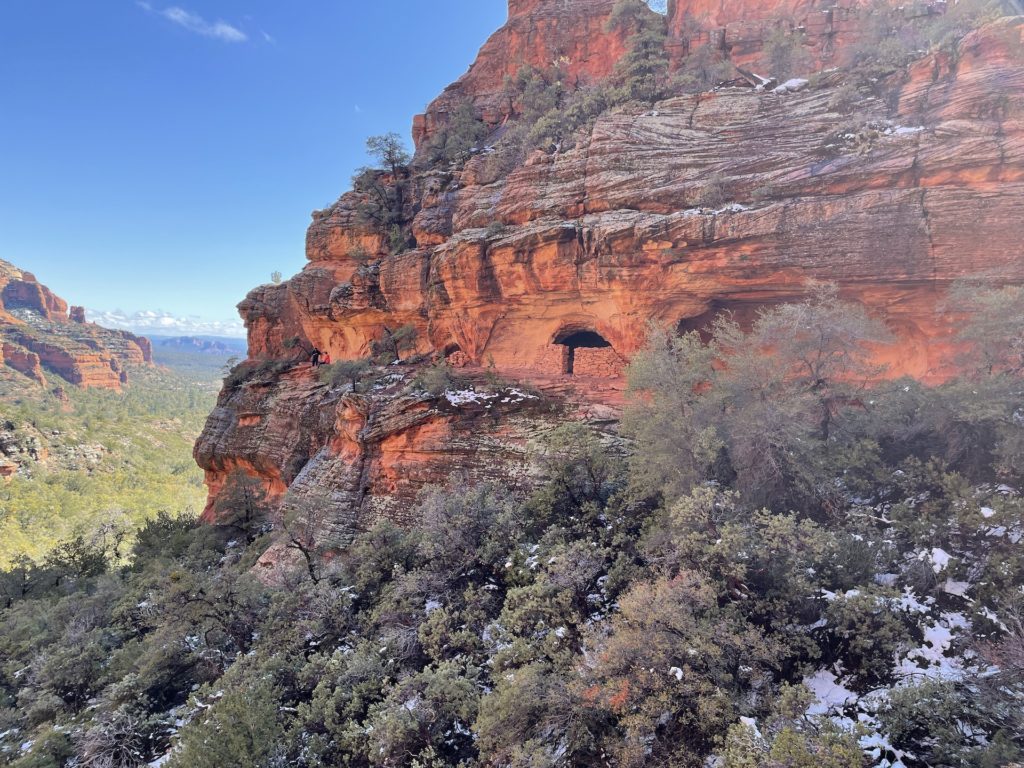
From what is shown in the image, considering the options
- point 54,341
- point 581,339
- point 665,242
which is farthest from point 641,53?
point 54,341

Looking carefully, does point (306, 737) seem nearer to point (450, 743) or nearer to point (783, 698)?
point (450, 743)

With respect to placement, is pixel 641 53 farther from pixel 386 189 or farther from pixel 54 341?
pixel 54 341

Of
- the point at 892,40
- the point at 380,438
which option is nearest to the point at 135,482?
the point at 380,438

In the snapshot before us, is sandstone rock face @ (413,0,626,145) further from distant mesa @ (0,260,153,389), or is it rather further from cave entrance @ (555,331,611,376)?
distant mesa @ (0,260,153,389)

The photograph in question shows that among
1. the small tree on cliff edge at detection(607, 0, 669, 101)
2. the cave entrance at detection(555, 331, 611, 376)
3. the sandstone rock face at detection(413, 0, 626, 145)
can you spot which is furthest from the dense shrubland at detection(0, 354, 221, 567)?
the small tree on cliff edge at detection(607, 0, 669, 101)

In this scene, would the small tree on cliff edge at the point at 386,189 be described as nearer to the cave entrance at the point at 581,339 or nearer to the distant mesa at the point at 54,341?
the cave entrance at the point at 581,339
